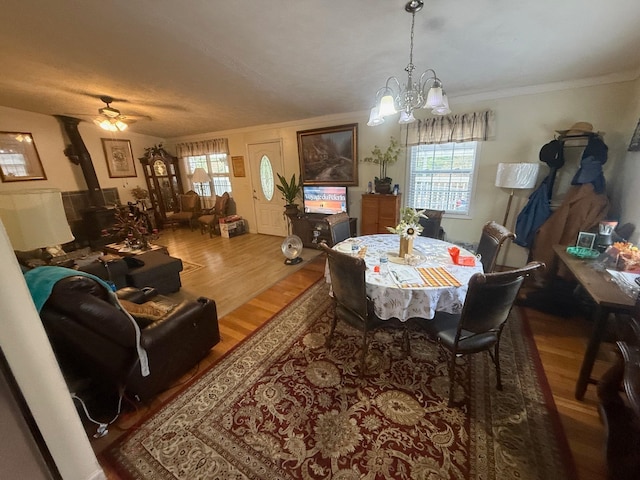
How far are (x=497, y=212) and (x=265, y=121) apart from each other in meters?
4.23

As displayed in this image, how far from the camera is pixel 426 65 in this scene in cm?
246

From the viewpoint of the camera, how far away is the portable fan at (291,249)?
3.80m

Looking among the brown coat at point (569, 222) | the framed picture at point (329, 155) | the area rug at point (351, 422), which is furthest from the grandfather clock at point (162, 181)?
the brown coat at point (569, 222)

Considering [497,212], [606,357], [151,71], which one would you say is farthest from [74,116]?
[606,357]

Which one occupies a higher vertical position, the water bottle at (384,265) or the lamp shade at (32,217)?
the lamp shade at (32,217)

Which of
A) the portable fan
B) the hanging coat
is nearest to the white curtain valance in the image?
the portable fan

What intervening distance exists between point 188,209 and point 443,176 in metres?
5.94

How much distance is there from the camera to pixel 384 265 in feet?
6.16

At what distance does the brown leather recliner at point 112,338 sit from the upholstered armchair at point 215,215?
421cm

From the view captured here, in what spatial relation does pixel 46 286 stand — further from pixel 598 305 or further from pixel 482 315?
pixel 598 305

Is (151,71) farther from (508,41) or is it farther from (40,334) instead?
(508,41)

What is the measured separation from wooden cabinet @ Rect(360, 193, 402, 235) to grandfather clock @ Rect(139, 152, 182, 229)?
522 centimetres

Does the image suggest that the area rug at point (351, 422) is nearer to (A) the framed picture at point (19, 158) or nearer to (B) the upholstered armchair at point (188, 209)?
(B) the upholstered armchair at point (188, 209)

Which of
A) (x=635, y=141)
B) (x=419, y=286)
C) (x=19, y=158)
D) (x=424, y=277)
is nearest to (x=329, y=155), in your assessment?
(x=424, y=277)
